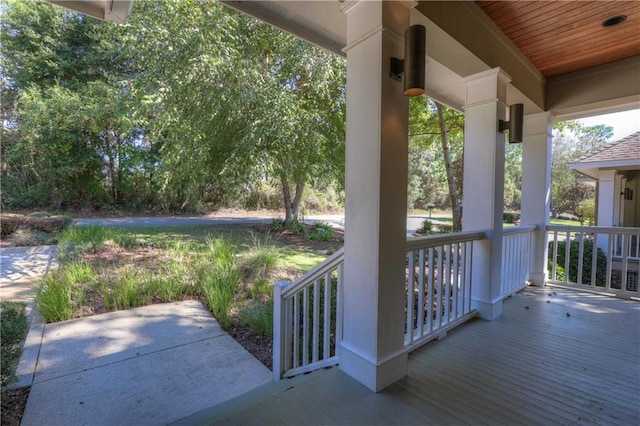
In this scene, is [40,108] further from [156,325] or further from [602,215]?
[602,215]

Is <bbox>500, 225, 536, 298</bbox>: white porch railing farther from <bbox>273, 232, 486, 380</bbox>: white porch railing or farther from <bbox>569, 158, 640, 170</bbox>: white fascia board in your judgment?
<bbox>569, 158, 640, 170</bbox>: white fascia board

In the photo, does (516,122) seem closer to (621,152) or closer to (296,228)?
(621,152)

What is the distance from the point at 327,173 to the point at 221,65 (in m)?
3.62

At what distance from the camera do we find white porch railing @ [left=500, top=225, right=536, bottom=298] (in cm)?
349

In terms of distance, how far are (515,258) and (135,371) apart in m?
4.12

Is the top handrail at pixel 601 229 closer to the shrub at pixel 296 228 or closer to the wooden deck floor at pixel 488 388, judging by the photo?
the wooden deck floor at pixel 488 388

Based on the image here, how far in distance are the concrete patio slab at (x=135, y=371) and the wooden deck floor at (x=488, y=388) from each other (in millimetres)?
423

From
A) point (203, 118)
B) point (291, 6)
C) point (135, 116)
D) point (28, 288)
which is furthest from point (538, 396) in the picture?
point (135, 116)

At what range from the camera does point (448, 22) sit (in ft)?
7.11

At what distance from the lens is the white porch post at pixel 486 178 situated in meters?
2.85

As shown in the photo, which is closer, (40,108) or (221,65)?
(221,65)

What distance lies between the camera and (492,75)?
9.11 ft

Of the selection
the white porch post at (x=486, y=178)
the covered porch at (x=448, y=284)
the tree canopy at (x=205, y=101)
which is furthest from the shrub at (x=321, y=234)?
the white porch post at (x=486, y=178)

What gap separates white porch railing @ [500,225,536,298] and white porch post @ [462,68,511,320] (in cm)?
57
